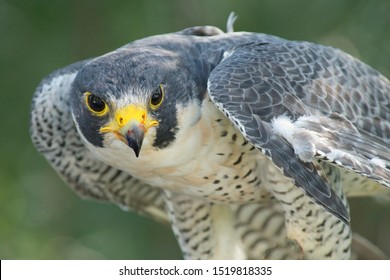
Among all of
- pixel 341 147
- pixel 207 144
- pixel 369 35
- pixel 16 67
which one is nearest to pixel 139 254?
pixel 16 67

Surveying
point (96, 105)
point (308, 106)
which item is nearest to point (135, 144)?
point (96, 105)

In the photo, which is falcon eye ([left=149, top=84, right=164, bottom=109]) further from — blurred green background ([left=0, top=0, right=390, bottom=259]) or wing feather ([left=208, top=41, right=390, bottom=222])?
blurred green background ([left=0, top=0, right=390, bottom=259])

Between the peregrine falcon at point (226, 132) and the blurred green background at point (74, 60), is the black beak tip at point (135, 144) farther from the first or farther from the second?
the blurred green background at point (74, 60)

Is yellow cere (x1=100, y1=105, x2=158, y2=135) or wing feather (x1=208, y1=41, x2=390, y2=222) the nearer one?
wing feather (x1=208, y1=41, x2=390, y2=222)

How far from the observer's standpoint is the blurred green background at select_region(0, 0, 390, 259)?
28.5 ft

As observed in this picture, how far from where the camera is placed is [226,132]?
5.59 m

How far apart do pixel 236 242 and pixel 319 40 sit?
8.77 feet

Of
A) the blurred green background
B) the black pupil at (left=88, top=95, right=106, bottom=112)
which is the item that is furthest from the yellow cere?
the blurred green background

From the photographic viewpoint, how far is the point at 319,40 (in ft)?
28.2

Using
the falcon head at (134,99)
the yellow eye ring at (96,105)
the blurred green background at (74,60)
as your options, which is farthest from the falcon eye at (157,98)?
the blurred green background at (74,60)

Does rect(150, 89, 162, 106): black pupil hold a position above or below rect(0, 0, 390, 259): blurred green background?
above

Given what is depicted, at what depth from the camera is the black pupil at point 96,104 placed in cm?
514

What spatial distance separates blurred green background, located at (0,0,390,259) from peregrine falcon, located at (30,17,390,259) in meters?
2.33

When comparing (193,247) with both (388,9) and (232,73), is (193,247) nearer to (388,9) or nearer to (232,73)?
(232,73)
